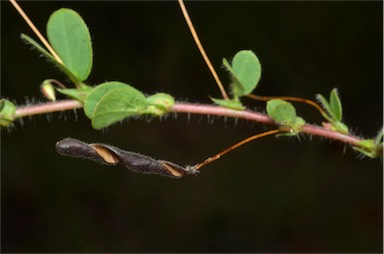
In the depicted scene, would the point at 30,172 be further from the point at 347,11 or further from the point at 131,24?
the point at 347,11

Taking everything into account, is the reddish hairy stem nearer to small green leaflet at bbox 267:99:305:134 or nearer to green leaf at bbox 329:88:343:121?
small green leaflet at bbox 267:99:305:134

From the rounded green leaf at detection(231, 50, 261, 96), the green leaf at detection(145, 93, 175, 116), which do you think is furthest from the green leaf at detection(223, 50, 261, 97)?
the green leaf at detection(145, 93, 175, 116)

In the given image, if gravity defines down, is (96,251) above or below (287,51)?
below

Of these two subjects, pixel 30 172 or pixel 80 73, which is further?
pixel 30 172

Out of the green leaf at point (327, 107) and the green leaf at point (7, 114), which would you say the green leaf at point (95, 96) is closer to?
the green leaf at point (7, 114)

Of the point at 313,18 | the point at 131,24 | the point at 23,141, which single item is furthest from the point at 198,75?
the point at 23,141

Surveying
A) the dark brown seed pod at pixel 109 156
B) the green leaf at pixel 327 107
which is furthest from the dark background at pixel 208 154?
the dark brown seed pod at pixel 109 156

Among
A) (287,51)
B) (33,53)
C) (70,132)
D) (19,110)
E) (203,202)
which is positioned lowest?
(19,110)
